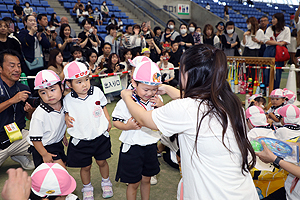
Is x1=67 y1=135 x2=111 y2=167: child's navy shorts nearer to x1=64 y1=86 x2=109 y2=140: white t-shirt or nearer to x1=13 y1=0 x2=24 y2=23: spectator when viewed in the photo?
x1=64 y1=86 x2=109 y2=140: white t-shirt

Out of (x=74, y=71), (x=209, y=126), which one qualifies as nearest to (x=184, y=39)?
(x=74, y=71)

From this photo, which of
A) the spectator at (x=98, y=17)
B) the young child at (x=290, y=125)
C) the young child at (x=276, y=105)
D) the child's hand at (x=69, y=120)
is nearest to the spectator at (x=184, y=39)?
the spectator at (x=98, y=17)

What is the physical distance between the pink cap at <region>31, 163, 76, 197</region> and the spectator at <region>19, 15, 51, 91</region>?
13.0ft

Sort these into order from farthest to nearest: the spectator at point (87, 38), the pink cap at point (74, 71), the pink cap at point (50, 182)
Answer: the spectator at point (87, 38) < the pink cap at point (74, 71) < the pink cap at point (50, 182)

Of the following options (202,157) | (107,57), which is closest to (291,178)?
(202,157)

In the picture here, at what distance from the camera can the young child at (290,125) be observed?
247 cm

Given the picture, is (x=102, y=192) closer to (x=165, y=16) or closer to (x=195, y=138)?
(x=195, y=138)

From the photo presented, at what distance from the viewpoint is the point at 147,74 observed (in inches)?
71.7

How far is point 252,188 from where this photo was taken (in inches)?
55.4

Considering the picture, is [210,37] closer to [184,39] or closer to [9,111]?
[184,39]

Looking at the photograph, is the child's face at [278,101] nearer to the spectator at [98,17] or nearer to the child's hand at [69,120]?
the child's hand at [69,120]

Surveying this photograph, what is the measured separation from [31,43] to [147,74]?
4067 millimetres

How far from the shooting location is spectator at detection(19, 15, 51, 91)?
4.79 metres

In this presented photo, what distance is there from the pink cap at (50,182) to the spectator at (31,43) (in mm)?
3960
